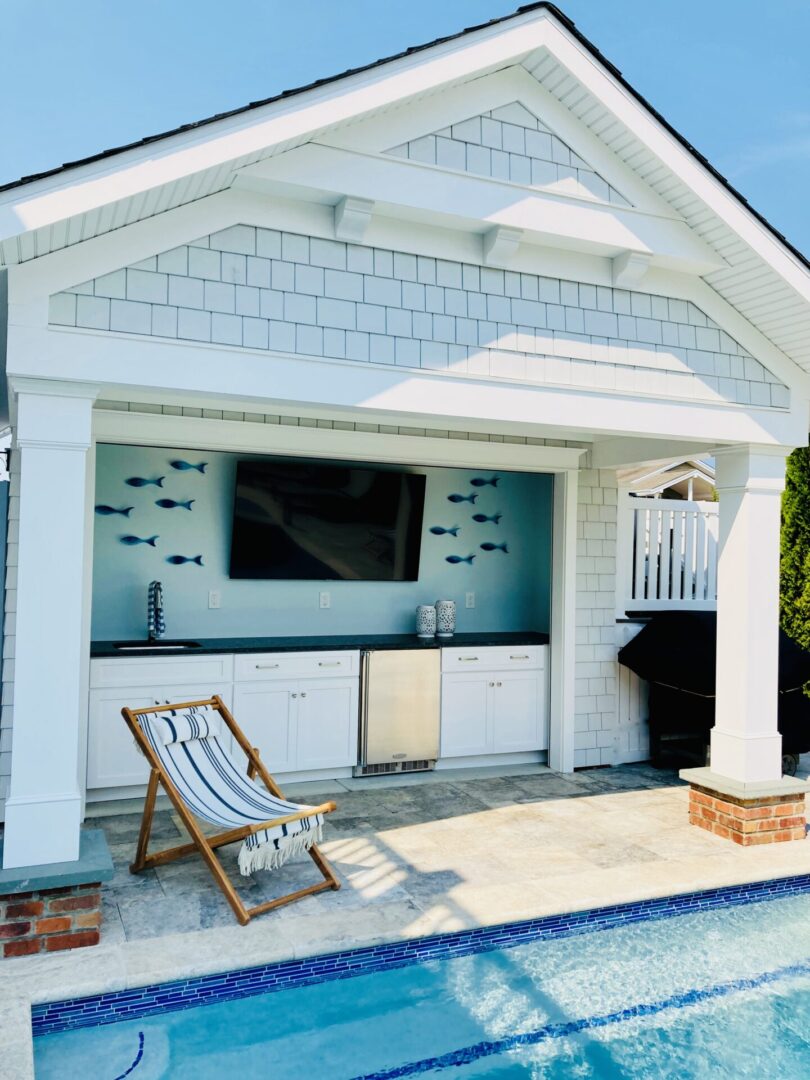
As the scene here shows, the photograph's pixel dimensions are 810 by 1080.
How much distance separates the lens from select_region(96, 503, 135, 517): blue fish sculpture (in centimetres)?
649

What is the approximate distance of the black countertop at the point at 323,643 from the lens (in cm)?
617

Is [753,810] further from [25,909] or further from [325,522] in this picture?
[25,909]

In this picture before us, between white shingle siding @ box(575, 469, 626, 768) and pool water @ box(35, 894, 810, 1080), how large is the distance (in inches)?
121

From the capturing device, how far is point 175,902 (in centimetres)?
444

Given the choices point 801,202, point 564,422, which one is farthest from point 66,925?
point 801,202

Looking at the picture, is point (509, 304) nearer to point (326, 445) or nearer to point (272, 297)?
point (272, 297)

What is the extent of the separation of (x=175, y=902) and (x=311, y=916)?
71cm

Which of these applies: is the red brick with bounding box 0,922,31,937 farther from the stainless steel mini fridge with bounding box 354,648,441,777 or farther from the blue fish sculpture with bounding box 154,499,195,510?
the blue fish sculpture with bounding box 154,499,195,510

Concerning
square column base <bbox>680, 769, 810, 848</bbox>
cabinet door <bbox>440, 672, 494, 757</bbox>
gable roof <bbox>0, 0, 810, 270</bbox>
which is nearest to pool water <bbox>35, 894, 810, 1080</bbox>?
square column base <bbox>680, 769, 810, 848</bbox>

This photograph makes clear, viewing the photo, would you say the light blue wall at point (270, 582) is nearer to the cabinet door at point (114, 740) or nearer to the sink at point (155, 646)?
the sink at point (155, 646)

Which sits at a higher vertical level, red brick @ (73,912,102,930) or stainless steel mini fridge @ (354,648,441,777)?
stainless steel mini fridge @ (354,648,441,777)

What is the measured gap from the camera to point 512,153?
4.67m

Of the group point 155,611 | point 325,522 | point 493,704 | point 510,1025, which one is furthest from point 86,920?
point 493,704

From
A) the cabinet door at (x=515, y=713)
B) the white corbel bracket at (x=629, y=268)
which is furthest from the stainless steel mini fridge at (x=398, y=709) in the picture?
the white corbel bracket at (x=629, y=268)
